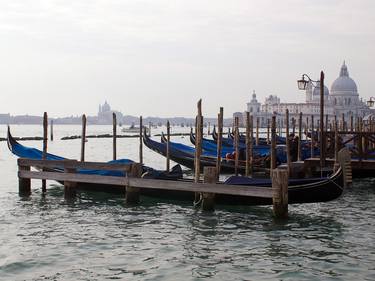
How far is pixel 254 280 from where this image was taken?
18.5 ft

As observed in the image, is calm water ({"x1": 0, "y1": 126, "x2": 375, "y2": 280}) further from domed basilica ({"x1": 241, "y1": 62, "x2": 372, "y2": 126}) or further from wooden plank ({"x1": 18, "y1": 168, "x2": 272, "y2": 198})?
domed basilica ({"x1": 241, "y1": 62, "x2": 372, "y2": 126})

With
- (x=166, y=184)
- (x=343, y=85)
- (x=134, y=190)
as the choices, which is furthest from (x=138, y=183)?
(x=343, y=85)

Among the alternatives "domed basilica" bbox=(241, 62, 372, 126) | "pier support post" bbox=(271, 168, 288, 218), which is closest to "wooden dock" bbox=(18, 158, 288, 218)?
"pier support post" bbox=(271, 168, 288, 218)

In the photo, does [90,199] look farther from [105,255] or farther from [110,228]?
[105,255]

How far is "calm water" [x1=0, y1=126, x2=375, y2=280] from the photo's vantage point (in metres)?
5.91

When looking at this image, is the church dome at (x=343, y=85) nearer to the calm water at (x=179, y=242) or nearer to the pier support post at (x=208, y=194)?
the calm water at (x=179, y=242)

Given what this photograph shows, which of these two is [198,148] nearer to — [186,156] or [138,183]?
[138,183]

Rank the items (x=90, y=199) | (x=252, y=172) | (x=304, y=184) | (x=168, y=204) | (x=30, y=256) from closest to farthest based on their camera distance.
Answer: (x=30, y=256), (x=304, y=184), (x=168, y=204), (x=90, y=199), (x=252, y=172)

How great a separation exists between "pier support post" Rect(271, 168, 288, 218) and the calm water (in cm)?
18

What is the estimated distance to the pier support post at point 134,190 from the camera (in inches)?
381

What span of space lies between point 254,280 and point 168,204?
15.1 ft

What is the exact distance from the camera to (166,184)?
904 centimetres

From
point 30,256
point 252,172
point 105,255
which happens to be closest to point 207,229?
point 105,255

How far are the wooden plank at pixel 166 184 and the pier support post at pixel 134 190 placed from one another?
17 cm
